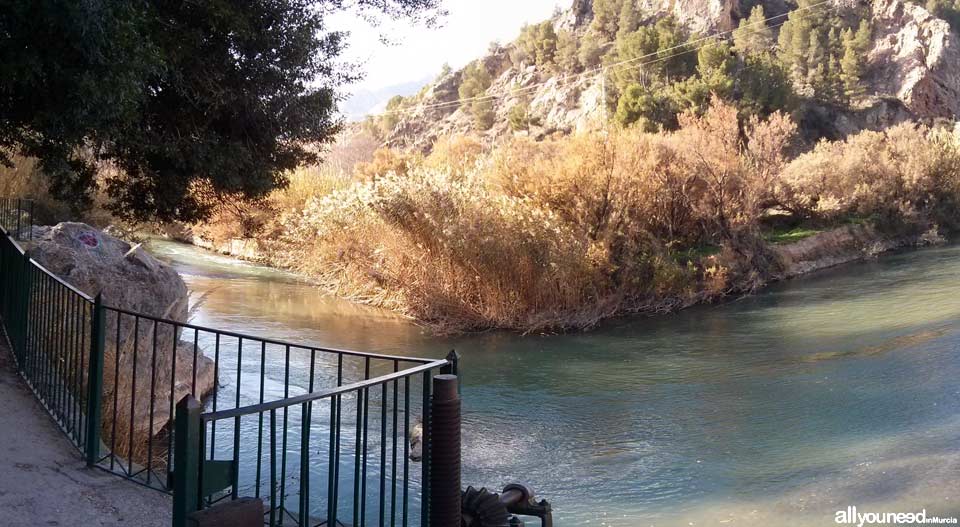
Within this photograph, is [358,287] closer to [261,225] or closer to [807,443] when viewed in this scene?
[261,225]

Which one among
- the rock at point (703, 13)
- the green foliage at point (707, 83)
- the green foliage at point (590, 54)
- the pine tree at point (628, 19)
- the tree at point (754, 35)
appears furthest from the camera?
the pine tree at point (628, 19)

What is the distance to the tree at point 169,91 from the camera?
6.17 meters

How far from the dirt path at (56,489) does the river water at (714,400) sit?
174 inches

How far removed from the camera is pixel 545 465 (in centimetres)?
973

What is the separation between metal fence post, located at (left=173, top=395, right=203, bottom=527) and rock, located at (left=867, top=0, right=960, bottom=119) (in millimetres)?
68049

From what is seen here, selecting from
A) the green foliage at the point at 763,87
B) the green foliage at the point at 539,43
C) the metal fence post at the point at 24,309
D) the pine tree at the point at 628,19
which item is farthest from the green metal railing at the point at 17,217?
the green foliage at the point at 539,43

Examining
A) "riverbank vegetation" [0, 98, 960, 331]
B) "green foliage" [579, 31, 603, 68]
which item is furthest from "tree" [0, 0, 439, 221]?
"green foliage" [579, 31, 603, 68]

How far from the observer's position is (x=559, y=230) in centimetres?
1855

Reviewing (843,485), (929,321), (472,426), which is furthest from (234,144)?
(929,321)

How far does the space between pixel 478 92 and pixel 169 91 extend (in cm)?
7319

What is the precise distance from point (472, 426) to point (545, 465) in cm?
167

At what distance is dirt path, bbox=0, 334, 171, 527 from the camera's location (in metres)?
4.79

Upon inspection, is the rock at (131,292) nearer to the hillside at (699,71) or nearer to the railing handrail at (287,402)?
the railing handrail at (287,402)

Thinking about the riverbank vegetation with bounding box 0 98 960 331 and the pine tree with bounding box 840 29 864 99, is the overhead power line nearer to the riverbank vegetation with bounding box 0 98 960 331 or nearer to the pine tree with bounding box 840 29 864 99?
the pine tree with bounding box 840 29 864 99
